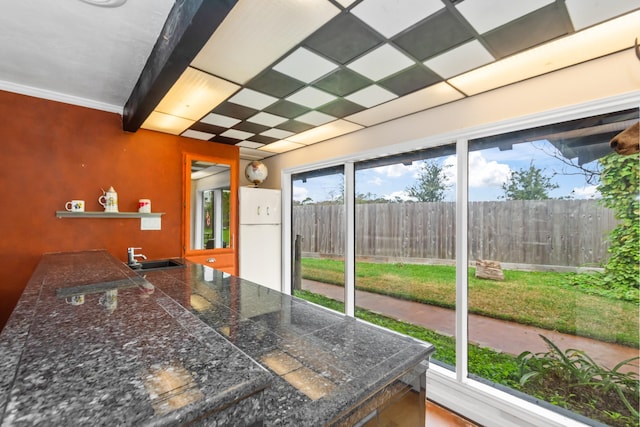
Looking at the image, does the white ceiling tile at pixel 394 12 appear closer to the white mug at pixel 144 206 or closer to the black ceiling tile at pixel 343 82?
the black ceiling tile at pixel 343 82

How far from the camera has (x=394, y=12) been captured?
1.34 metres

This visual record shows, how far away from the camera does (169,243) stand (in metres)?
3.04

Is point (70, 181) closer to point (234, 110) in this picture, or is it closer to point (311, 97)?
point (234, 110)

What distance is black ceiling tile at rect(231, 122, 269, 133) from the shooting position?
9.36 ft

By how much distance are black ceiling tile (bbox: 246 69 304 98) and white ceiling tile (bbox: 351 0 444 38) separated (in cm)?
72

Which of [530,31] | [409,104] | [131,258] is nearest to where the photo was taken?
[530,31]

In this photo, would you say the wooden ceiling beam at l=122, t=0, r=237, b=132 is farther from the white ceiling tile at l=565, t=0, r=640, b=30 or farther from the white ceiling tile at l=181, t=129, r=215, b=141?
the white ceiling tile at l=565, t=0, r=640, b=30

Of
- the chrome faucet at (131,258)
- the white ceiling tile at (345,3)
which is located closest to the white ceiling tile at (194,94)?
the white ceiling tile at (345,3)

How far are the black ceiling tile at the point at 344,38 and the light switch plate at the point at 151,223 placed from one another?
2.38m

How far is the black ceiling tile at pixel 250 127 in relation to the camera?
285 cm

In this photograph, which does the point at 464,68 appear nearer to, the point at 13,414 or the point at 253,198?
the point at 13,414

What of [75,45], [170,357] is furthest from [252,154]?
[170,357]

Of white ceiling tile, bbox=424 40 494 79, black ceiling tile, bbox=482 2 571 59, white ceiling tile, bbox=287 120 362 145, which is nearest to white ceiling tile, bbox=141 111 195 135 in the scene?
white ceiling tile, bbox=287 120 362 145

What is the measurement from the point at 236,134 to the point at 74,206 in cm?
163
